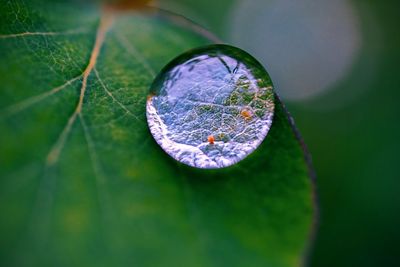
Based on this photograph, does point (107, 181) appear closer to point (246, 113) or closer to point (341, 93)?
point (246, 113)

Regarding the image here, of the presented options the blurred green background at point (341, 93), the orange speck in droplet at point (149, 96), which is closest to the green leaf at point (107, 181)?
the orange speck in droplet at point (149, 96)

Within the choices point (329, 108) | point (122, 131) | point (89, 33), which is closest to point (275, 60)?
point (329, 108)

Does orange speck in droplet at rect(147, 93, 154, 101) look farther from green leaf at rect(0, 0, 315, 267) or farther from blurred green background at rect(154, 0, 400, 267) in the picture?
blurred green background at rect(154, 0, 400, 267)

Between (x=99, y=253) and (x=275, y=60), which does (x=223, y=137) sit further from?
(x=275, y=60)

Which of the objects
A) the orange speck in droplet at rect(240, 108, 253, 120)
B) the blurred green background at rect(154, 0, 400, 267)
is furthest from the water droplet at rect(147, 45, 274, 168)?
the blurred green background at rect(154, 0, 400, 267)

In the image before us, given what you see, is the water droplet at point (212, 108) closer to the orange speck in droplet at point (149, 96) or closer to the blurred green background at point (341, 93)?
the orange speck in droplet at point (149, 96)
